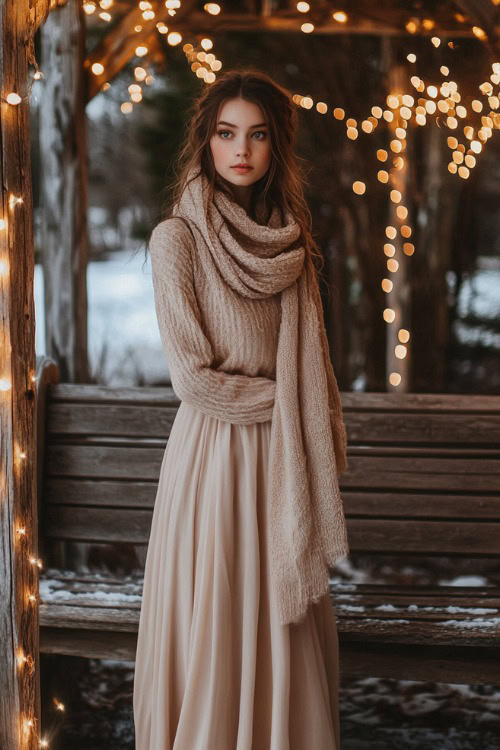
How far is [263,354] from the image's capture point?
225cm

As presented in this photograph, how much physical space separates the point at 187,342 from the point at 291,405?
0.31 meters

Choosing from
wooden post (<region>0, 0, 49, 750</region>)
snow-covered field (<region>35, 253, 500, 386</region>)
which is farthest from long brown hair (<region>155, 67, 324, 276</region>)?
snow-covered field (<region>35, 253, 500, 386</region>)

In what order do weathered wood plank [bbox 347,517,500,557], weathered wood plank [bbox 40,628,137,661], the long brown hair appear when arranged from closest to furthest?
the long brown hair, weathered wood plank [bbox 40,628,137,661], weathered wood plank [bbox 347,517,500,557]

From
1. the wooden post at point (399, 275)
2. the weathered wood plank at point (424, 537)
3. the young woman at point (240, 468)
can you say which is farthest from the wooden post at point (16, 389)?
the wooden post at point (399, 275)

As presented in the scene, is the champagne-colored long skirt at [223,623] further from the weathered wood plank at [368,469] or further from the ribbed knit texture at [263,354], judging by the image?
the weathered wood plank at [368,469]

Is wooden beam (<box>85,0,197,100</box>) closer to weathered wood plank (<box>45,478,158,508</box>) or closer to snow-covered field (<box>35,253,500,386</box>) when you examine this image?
weathered wood plank (<box>45,478,158,508</box>)

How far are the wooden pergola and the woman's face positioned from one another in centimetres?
48

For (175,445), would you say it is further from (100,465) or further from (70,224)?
(70,224)

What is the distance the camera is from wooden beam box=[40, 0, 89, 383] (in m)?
3.61

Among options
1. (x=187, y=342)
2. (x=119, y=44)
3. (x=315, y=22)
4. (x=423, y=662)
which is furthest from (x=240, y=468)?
(x=315, y=22)

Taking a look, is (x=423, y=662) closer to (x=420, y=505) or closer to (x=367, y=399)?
(x=420, y=505)

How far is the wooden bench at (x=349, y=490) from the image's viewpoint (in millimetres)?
2949

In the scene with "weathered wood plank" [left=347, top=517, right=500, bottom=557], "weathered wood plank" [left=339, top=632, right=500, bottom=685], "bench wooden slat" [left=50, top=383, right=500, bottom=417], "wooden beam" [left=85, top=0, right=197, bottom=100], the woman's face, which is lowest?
"weathered wood plank" [left=339, top=632, right=500, bottom=685]

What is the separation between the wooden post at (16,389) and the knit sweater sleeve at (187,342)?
1.12ft
